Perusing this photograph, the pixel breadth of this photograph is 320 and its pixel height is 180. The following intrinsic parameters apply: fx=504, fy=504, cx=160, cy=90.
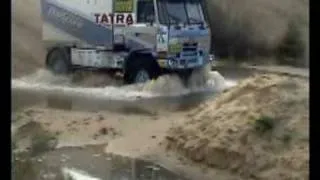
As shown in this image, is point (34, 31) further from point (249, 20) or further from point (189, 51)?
point (249, 20)

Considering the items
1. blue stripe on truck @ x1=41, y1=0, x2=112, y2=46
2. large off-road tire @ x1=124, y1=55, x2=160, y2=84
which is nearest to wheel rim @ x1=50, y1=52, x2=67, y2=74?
blue stripe on truck @ x1=41, y1=0, x2=112, y2=46

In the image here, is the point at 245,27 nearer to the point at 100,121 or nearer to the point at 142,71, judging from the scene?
the point at 142,71

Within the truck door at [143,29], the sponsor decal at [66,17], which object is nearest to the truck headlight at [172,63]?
the truck door at [143,29]

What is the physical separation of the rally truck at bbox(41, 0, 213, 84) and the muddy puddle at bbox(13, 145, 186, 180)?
0.28 meters

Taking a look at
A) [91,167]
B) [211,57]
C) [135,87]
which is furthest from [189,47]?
[91,167]

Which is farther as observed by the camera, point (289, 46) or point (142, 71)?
point (142, 71)

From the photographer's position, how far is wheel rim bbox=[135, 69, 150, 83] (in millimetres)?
1650

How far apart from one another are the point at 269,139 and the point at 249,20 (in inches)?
14.2

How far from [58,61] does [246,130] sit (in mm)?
688

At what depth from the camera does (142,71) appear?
5.44ft

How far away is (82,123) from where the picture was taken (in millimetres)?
1573

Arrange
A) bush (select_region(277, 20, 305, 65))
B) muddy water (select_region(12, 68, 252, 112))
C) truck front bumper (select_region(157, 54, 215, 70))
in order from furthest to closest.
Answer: truck front bumper (select_region(157, 54, 215, 70)) → muddy water (select_region(12, 68, 252, 112)) → bush (select_region(277, 20, 305, 65))

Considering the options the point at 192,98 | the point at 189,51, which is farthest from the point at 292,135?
the point at 189,51

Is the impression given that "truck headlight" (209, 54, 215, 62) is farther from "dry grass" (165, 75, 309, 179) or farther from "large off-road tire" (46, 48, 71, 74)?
"large off-road tire" (46, 48, 71, 74)
